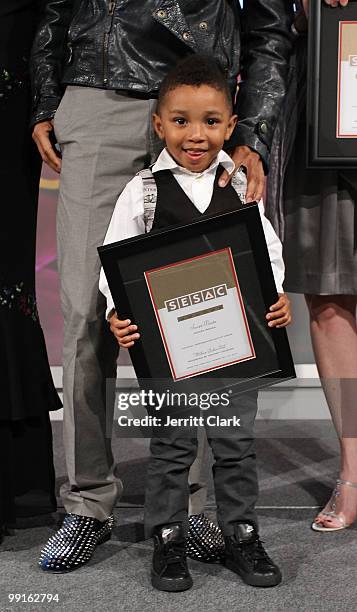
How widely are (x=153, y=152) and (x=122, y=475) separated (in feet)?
3.14

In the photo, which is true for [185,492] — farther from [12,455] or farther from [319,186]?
[319,186]

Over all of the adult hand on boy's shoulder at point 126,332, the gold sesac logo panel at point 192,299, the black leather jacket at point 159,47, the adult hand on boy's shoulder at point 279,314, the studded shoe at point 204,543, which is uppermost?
the black leather jacket at point 159,47

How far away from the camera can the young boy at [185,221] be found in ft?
5.73

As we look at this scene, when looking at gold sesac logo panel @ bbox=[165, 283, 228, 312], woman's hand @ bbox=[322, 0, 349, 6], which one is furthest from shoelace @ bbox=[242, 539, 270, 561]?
woman's hand @ bbox=[322, 0, 349, 6]

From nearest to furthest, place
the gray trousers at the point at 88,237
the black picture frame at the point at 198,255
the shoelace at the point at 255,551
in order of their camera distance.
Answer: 1. the black picture frame at the point at 198,255
2. the shoelace at the point at 255,551
3. the gray trousers at the point at 88,237

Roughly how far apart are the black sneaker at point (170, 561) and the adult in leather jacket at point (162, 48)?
2.17ft

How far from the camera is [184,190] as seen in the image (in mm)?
1791

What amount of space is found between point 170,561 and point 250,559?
0.49ft

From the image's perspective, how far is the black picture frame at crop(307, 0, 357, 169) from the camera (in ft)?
6.22

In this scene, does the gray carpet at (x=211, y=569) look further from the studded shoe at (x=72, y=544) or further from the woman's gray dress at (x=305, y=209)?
the woman's gray dress at (x=305, y=209)

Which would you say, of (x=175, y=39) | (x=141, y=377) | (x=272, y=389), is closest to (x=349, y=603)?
(x=141, y=377)

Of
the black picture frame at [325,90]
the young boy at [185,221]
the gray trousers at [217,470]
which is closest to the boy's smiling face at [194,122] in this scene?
the young boy at [185,221]

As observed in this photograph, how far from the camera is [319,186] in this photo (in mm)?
2088

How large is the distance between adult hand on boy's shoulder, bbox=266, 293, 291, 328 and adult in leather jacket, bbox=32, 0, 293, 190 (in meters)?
0.23
